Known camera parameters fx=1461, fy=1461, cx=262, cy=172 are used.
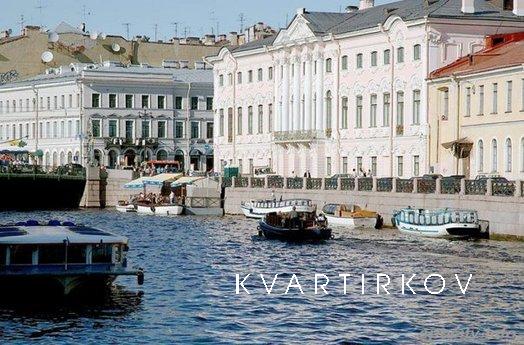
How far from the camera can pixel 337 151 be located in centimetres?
7556

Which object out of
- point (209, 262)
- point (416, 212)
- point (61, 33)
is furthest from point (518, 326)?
point (61, 33)

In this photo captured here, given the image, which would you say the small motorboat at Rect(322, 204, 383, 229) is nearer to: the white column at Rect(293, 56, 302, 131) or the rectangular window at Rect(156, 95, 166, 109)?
the white column at Rect(293, 56, 302, 131)

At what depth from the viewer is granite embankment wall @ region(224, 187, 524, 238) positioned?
49406 millimetres

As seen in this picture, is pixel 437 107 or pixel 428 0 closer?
pixel 437 107

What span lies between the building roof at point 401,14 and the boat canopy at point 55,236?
34.7 meters

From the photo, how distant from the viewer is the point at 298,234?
170 ft

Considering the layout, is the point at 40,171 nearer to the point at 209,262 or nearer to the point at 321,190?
the point at 321,190

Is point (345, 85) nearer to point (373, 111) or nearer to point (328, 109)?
point (328, 109)

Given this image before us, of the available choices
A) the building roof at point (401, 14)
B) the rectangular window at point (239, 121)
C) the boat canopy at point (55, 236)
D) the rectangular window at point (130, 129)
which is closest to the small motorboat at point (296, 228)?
the boat canopy at point (55, 236)

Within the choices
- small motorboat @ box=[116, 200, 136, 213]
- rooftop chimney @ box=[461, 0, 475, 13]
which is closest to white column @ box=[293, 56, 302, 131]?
small motorboat @ box=[116, 200, 136, 213]

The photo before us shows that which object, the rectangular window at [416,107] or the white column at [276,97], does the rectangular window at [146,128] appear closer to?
the white column at [276,97]

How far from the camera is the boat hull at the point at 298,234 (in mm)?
51344

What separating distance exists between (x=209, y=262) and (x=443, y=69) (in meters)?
24.9

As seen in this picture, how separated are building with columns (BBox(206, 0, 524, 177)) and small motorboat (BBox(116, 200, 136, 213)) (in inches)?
325
